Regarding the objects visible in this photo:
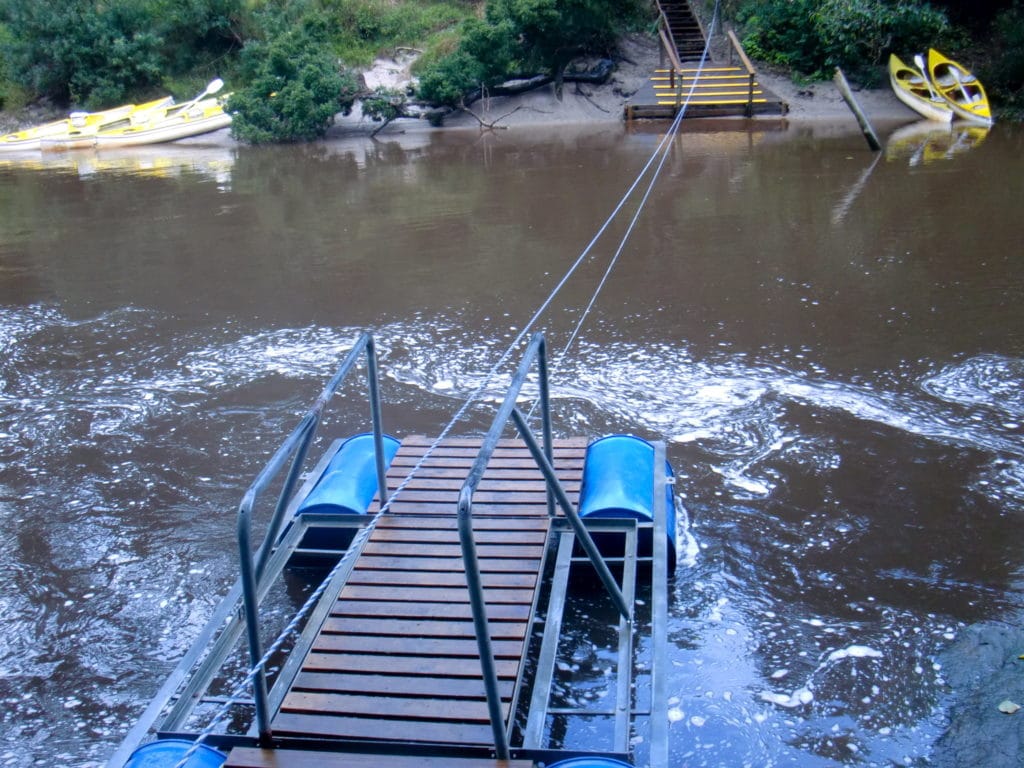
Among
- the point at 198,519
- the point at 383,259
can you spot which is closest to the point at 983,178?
the point at 383,259

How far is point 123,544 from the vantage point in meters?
5.59

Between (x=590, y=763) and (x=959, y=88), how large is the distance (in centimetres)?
1845

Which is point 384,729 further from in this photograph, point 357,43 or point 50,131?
point 50,131

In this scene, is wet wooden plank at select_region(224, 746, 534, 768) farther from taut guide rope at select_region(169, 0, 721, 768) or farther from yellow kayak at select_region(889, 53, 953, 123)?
yellow kayak at select_region(889, 53, 953, 123)

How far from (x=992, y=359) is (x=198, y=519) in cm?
595

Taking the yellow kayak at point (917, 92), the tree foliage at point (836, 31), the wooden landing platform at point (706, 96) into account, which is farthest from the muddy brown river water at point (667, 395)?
the wooden landing platform at point (706, 96)

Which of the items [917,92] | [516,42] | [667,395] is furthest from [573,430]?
[516,42]

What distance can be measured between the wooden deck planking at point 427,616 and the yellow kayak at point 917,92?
51.6 ft

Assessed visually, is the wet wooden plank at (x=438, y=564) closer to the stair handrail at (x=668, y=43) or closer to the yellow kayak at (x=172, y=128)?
the stair handrail at (x=668, y=43)

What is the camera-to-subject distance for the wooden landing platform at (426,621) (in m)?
3.56

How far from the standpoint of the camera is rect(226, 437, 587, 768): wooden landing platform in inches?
140

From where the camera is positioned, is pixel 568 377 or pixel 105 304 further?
pixel 105 304

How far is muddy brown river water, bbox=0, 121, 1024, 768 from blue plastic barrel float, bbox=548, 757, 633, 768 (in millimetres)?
684

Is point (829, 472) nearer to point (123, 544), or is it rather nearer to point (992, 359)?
point (992, 359)
